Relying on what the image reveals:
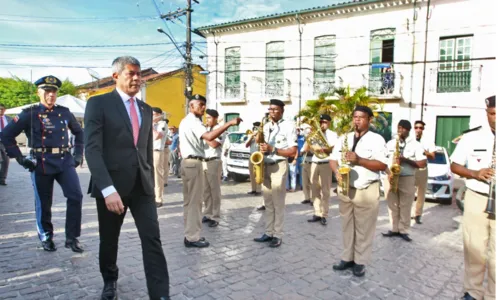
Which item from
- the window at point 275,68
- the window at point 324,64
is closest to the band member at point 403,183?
the window at point 324,64

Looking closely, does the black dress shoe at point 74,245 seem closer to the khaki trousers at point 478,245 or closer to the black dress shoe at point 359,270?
the black dress shoe at point 359,270

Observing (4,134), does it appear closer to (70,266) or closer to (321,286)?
(70,266)

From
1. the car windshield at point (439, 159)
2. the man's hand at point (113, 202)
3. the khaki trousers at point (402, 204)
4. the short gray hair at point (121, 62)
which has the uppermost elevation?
the short gray hair at point (121, 62)

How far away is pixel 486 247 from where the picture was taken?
345 cm

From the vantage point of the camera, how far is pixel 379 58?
18.0 metres

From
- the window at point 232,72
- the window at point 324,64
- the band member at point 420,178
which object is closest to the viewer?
the band member at point 420,178

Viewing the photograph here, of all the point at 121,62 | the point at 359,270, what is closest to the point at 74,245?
the point at 121,62

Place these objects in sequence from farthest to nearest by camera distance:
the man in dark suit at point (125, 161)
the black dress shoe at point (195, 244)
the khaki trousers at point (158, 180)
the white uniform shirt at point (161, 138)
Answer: the white uniform shirt at point (161, 138) → the khaki trousers at point (158, 180) → the black dress shoe at point (195, 244) → the man in dark suit at point (125, 161)

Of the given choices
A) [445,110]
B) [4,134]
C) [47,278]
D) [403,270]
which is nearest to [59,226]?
[4,134]

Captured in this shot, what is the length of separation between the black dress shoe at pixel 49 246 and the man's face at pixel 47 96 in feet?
6.02

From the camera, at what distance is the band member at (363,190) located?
167 inches

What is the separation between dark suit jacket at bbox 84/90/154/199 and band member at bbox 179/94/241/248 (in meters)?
1.96

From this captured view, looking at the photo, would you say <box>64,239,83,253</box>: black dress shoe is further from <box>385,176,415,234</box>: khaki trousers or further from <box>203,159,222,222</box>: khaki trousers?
<box>385,176,415,234</box>: khaki trousers

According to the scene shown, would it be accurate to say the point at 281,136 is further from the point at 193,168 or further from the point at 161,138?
the point at 161,138
